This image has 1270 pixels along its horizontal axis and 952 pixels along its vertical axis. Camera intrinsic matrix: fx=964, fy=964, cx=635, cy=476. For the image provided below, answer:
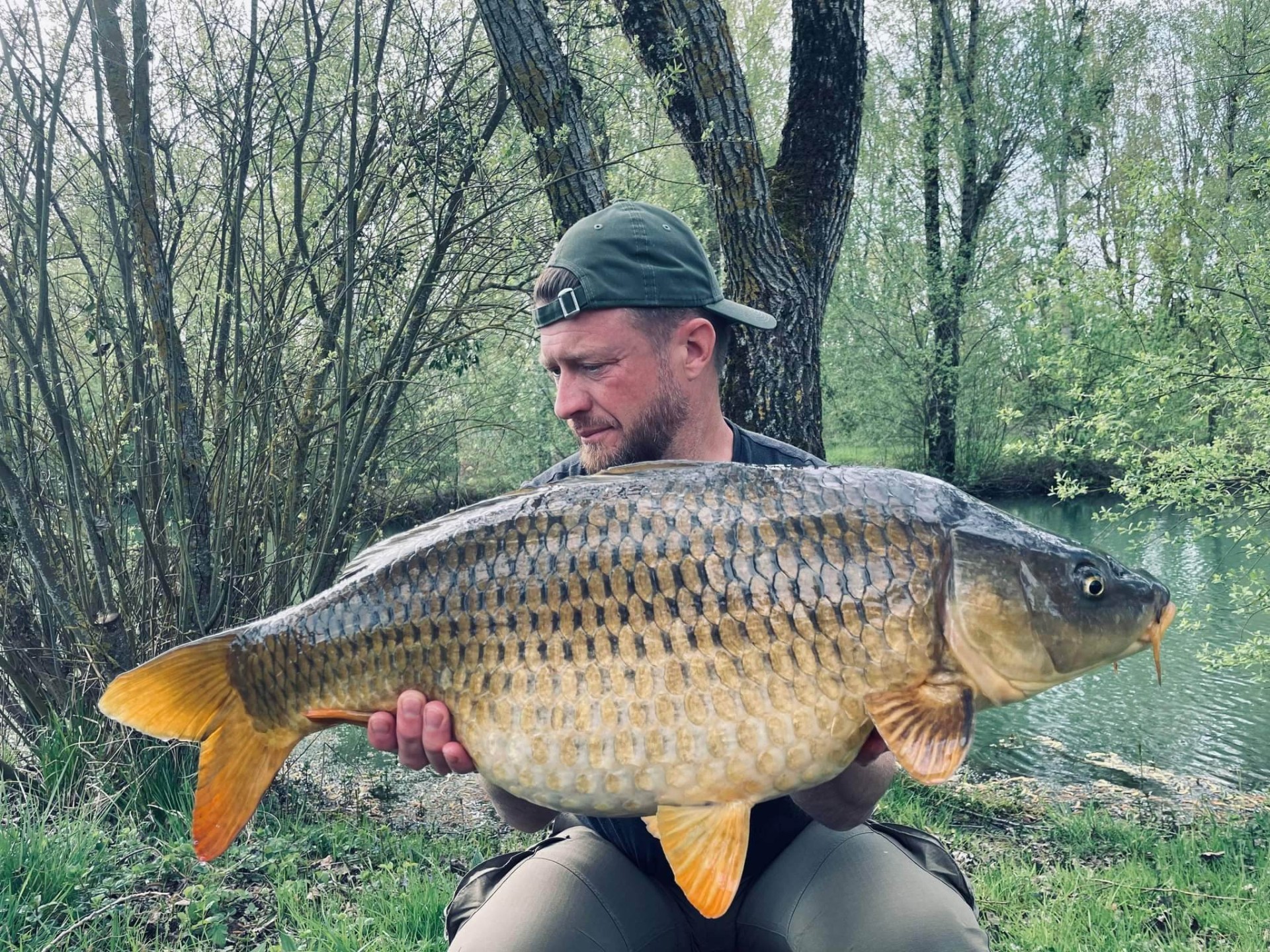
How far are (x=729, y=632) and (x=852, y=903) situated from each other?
0.47m

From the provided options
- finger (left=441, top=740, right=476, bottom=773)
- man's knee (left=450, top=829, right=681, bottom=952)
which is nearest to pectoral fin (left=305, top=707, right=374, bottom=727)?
finger (left=441, top=740, right=476, bottom=773)

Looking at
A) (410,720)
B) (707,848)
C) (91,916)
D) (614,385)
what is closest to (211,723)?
(410,720)

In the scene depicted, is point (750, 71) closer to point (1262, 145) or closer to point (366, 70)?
point (1262, 145)

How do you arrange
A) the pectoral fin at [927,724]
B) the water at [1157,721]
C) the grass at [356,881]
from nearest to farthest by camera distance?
the pectoral fin at [927,724], the grass at [356,881], the water at [1157,721]

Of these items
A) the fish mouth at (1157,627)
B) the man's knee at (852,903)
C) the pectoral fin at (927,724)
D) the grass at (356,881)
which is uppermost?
the fish mouth at (1157,627)

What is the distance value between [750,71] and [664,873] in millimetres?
11039

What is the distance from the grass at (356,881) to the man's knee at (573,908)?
29.2 inches

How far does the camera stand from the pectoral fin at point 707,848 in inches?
43.9

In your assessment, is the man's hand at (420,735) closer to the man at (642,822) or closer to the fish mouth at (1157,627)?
the man at (642,822)

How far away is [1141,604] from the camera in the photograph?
112 cm

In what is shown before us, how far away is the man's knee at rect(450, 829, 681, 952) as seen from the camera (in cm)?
128

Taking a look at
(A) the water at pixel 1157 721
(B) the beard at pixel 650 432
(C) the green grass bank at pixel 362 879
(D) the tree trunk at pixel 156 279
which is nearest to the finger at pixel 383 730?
(B) the beard at pixel 650 432

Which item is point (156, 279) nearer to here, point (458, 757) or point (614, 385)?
point (614, 385)

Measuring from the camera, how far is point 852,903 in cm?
129
